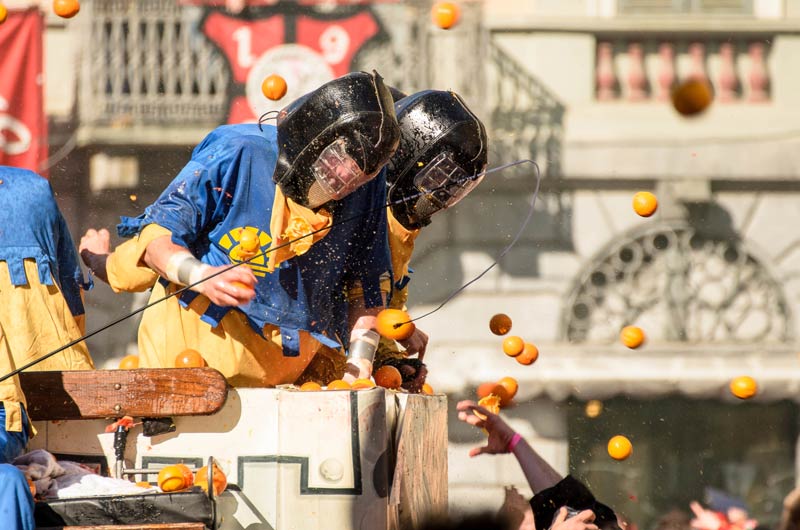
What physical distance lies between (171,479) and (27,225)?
40.7 inches

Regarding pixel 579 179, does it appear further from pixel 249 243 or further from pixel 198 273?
pixel 198 273

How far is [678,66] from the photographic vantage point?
14945mm

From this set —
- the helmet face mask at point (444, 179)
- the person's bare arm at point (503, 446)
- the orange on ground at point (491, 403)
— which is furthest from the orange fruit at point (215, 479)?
the orange on ground at point (491, 403)

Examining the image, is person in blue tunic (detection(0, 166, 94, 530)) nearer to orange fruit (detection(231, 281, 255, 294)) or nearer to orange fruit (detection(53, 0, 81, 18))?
orange fruit (detection(231, 281, 255, 294))

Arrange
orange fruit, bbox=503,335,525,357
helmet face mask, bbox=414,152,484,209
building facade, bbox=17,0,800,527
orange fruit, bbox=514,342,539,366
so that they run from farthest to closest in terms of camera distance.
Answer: building facade, bbox=17,0,800,527
orange fruit, bbox=514,342,539,366
orange fruit, bbox=503,335,525,357
helmet face mask, bbox=414,152,484,209

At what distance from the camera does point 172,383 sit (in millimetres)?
4484

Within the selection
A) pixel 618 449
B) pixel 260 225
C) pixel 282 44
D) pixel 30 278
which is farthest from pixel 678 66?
pixel 30 278

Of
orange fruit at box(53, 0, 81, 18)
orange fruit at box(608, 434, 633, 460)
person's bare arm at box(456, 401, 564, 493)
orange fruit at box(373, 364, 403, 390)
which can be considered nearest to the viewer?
orange fruit at box(373, 364, 403, 390)

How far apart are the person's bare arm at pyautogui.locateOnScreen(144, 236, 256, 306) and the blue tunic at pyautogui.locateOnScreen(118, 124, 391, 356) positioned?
0.11 meters

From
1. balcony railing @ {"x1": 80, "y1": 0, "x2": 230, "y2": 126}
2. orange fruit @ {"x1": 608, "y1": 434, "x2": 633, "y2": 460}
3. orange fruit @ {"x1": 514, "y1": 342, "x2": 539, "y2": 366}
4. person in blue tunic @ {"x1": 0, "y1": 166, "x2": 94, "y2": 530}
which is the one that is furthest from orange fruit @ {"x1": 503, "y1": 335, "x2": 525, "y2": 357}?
→ balcony railing @ {"x1": 80, "y1": 0, "x2": 230, "y2": 126}

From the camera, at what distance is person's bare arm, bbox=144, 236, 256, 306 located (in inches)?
178

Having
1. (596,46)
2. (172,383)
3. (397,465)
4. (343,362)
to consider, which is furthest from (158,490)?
(596,46)

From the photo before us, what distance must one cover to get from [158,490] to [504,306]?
1056 centimetres

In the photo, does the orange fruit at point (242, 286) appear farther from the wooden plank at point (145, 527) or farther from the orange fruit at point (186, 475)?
the wooden plank at point (145, 527)
